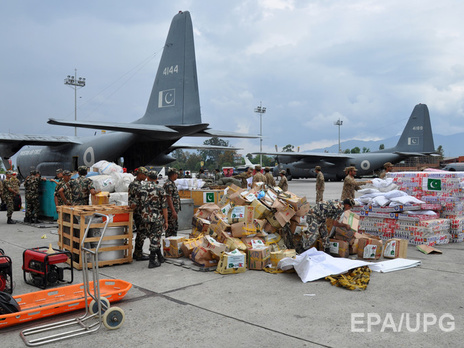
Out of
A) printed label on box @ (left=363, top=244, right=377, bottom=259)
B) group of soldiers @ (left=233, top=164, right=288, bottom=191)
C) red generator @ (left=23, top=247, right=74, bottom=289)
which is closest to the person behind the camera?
red generator @ (left=23, top=247, right=74, bottom=289)

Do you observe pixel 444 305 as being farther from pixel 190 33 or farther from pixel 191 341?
pixel 190 33

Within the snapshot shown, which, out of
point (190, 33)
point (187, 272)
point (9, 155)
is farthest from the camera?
point (9, 155)

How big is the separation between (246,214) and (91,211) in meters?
2.78

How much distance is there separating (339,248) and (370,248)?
1.81 feet

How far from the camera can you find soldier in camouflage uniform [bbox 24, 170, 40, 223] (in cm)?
1172

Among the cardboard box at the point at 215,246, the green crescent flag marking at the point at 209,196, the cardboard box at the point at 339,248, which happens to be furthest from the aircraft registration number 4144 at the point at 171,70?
the cardboard box at the point at 339,248

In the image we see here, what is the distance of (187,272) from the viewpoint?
6.24m

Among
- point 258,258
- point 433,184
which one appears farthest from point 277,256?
point 433,184

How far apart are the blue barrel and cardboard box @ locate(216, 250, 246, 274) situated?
27.0 feet

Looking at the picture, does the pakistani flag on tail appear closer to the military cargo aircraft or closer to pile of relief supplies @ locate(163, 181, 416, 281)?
pile of relief supplies @ locate(163, 181, 416, 281)

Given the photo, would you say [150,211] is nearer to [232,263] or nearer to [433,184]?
[232,263]

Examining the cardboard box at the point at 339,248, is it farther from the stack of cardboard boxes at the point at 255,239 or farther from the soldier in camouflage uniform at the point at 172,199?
the soldier in camouflage uniform at the point at 172,199

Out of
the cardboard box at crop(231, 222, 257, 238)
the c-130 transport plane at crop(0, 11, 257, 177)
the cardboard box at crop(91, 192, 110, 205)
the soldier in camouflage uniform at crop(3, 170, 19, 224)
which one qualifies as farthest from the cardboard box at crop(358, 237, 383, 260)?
the c-130 transport plane at crop(0, 11, 257, 177)

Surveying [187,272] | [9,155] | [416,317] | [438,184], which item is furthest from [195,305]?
[9,155]
